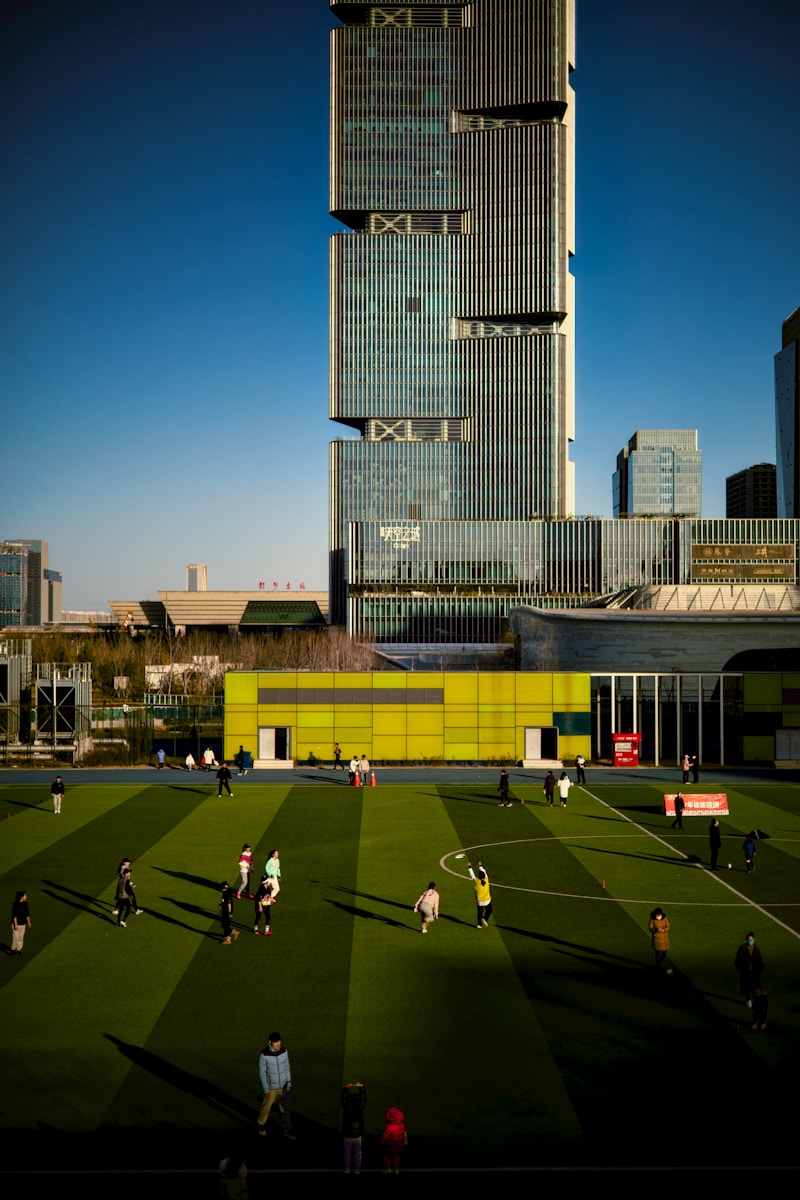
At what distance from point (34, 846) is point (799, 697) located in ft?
144

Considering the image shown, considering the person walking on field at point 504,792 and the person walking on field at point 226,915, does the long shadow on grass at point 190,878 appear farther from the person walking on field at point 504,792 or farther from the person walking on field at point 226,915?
the person walking on field at point 504,792

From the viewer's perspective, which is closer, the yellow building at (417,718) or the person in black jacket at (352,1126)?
the person in black jacket at (352,1126)

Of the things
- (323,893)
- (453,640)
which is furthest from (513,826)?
(453,640)

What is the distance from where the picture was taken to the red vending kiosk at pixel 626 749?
58.8 meters

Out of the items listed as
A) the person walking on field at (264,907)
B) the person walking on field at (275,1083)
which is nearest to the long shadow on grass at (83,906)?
the person walking on field at (264,907)

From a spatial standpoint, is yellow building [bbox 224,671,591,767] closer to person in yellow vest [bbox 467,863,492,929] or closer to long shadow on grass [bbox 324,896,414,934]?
long shadow on grass [bbox 324,896,414,934]

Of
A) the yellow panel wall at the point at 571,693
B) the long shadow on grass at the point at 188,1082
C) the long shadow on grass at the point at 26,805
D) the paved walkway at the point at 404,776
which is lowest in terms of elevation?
the paved walkway at the point at 404,776

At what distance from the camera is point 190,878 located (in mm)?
31688

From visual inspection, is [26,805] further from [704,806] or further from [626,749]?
[626,749]

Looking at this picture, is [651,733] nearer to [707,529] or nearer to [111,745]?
[111,745]

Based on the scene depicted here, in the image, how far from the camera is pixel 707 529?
18938 cm

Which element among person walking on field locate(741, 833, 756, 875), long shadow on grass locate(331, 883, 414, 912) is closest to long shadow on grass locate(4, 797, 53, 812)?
long shadow on grass locate(331, 883, 414, 912)

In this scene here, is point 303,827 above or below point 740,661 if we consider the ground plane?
below

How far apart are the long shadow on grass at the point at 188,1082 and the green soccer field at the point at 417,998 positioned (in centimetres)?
5
